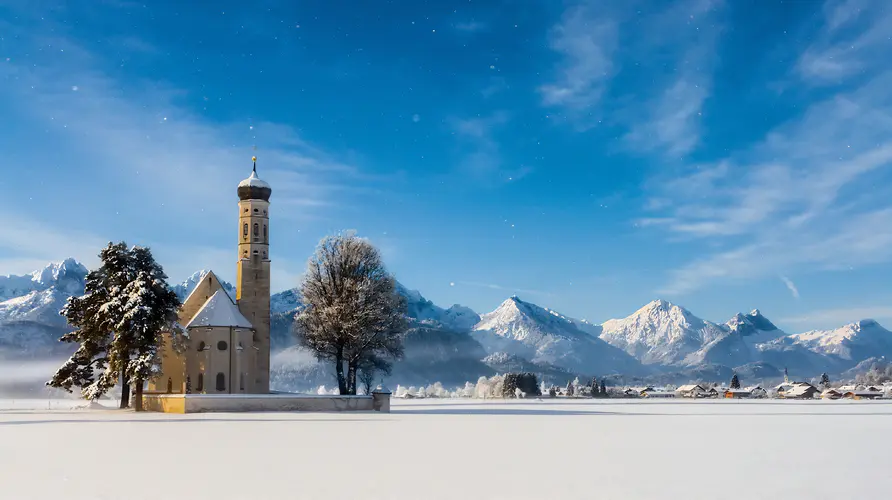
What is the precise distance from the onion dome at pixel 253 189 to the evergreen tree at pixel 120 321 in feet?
47.7

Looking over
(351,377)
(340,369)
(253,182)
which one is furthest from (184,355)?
(253,182)

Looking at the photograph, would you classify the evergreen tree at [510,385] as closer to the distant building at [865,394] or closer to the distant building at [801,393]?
the distant building at [801,393]

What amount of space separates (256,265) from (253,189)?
674 cm

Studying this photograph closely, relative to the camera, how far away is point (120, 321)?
60.9 m

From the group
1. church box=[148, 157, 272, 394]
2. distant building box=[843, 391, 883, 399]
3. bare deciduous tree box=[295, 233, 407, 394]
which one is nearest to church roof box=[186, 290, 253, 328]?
church box=[148, 157, 272, 394]

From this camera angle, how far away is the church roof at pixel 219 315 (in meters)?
70.9

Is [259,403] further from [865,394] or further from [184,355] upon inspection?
[865,394]

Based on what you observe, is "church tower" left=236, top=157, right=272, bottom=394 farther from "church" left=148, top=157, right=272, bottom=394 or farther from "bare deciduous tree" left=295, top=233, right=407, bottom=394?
"bare deciduous tree" left=295, top=233, right=407, bottom=394
